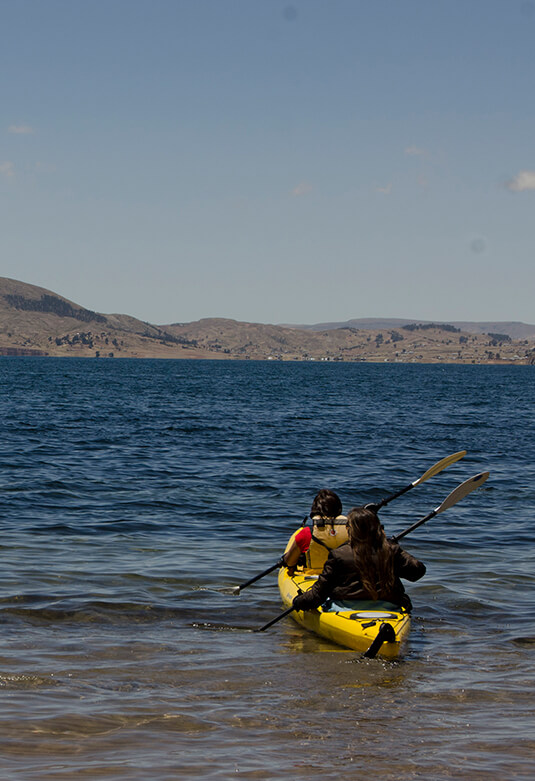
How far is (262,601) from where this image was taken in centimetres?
1309

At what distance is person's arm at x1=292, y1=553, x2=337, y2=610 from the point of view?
10602 millimetres

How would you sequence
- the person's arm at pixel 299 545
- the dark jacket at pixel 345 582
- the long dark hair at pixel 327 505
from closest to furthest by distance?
1. the dark jacket at pixel 345 582
2. the long dark hair at pixel 327 505
3. the person's arm at pixel 299 545

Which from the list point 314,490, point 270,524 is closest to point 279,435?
point 314,490

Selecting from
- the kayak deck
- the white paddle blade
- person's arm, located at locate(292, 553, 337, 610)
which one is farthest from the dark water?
the white paddle blade

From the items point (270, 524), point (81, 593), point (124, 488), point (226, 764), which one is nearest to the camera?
point (226, 764)

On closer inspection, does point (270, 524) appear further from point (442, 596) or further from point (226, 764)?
point (226, 764)

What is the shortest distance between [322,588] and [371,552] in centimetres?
95

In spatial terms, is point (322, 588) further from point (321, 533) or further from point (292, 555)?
point (292, 555)

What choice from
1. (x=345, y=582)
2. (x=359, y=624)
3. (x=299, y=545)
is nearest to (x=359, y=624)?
(x=359, y=624)

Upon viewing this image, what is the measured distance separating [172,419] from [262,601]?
39051 millimetres

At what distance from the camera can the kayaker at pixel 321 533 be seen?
11438mm

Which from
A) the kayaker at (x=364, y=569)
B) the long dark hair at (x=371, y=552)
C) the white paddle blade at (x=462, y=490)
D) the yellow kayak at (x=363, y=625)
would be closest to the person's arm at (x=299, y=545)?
the yellow kayak at (x=363, y=625)

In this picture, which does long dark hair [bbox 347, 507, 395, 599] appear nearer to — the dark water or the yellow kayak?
the yellow kayak

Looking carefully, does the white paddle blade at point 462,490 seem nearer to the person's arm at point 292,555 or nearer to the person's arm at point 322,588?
the person's arm at point 292,555
